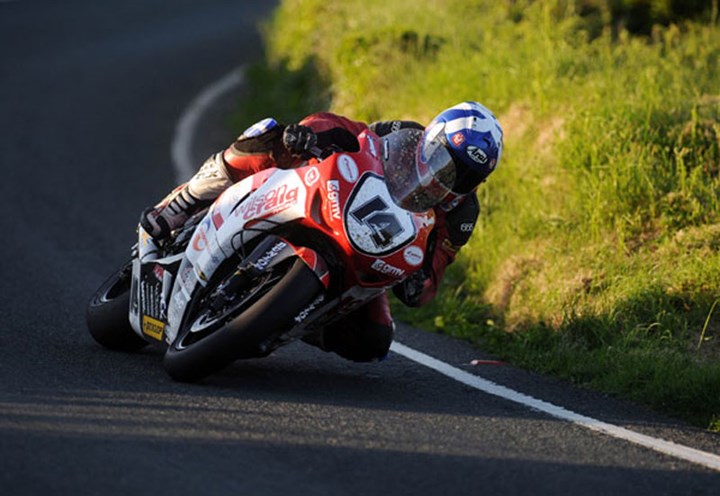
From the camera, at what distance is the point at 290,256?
7.04 m

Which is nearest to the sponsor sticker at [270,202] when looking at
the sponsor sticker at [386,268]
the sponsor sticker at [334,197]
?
the sponsor sticker at [334,197]

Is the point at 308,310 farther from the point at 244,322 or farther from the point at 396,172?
the point at 396,172

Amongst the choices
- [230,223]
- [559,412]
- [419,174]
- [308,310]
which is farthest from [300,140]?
[559,412]

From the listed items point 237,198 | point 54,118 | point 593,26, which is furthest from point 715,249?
point 54,118

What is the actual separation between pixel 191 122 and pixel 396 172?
11313 mm

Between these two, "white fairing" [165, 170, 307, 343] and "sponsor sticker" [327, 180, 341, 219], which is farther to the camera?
"white fairing" [165, 170, 307, 343]

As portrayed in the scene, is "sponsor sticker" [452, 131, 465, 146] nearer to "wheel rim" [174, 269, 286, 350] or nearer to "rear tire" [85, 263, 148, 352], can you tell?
"wheel rim" [174, 269, 286, 350]

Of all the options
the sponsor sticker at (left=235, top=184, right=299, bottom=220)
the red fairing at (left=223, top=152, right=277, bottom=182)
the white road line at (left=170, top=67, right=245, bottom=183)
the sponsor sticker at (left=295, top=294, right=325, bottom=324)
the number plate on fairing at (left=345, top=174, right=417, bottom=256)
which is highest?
the red fairing at (left=223, top=152, right=277, bottom=182)

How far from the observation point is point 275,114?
55.8ft

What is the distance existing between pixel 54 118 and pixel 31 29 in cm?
655

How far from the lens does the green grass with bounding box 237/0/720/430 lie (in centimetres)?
873

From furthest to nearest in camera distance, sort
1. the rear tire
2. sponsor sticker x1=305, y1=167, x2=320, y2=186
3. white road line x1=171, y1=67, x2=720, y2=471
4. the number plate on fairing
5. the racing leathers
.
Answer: the rear tire < the racing leathers < sponsor sticker x1=305, y1=167, x2=320, y2=186 < the number plate on fairing < white road line x1=171, y1=67, x2=720, y2=471

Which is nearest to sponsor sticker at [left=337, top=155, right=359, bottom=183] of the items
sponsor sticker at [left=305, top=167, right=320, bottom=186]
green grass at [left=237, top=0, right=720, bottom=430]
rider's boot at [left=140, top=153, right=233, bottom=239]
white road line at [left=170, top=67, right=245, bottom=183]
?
sponsor sticker at [left=305, top=167, right=320, bottom=186]

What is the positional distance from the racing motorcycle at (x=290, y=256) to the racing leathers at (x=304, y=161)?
0.16 metres
